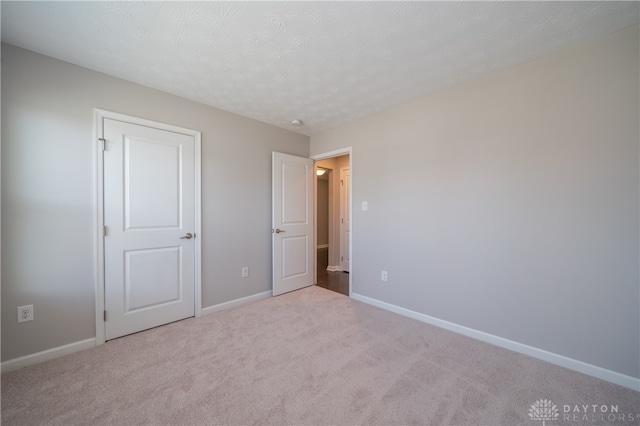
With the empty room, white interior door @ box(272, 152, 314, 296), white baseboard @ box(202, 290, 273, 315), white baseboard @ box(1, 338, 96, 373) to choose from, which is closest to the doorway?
white interior door @ box(272, 152, 314, 296)

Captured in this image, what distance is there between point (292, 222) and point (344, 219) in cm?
155

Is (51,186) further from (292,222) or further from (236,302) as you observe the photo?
(292,222)

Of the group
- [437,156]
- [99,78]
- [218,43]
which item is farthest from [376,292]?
[99,78]

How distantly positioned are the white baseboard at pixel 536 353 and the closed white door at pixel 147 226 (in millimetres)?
2499

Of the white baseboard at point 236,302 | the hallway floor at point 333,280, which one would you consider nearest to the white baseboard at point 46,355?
the white baseboard at point 236,302

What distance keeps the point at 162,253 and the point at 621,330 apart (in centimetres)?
378

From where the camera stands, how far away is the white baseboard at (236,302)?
2.83 metres

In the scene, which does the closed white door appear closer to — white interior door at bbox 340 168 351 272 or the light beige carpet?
the light beige carpet

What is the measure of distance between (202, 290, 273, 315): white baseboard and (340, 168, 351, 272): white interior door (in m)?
1.91

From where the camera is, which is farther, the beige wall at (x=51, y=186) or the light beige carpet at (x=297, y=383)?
the beige wall at (x=51, y=186)

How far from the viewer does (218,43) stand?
1.77 m

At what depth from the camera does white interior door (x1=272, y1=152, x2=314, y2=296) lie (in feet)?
11.3

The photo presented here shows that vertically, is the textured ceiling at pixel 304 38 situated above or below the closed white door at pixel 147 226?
above

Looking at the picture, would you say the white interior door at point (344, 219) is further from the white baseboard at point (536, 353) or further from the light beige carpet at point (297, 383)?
the light beige carpet at point (297, 383)
